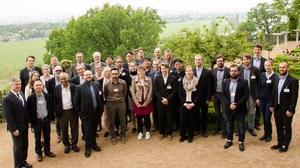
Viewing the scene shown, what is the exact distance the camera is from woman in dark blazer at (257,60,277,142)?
22.1 feet

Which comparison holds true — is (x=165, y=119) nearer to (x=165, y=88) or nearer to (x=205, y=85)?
(x=165, y=88)

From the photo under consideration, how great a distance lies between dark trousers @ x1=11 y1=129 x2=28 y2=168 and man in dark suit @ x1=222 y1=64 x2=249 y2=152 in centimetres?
451

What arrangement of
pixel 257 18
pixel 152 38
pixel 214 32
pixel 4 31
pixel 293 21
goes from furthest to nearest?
pixel 4 31
pixel 257 18
pixel 152 38
pixel 293 21
pixel 214 32

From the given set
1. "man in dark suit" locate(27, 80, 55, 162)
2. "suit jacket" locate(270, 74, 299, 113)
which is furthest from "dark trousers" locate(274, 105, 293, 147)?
"man in dark suit" locate(27, 80, 55, 162)

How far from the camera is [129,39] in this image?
3106cm

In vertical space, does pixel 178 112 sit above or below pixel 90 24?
below

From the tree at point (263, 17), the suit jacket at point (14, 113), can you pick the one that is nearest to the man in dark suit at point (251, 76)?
the suit jacket at point (14, 113)

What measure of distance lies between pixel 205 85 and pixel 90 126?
297 cm

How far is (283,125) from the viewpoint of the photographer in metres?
6.40

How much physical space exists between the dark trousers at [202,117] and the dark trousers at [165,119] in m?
0.72

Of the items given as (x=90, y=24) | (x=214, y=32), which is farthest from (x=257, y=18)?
(x=214, y=32)

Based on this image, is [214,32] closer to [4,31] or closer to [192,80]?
[192,80]

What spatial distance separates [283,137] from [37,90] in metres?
5.53

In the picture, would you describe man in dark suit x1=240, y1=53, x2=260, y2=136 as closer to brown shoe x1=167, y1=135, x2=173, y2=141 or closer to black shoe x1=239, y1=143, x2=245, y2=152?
black shoe x1=239, y1=143, x2=245, y2=152
